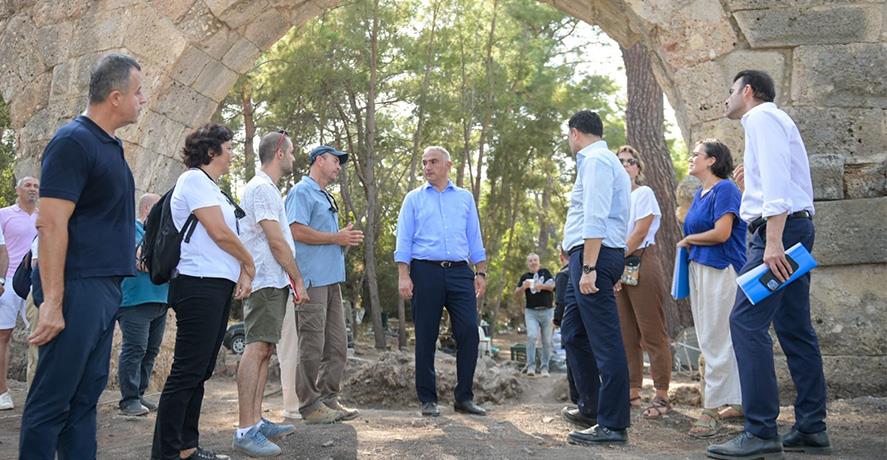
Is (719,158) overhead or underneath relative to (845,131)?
underneath

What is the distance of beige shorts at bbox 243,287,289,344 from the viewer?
412 cm

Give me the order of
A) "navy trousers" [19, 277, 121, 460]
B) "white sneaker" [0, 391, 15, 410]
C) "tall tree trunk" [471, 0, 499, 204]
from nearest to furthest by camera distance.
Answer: "navy trousers" [19, 277, 121, 460] → "white sneaker" [0, 391, 15, 410] → "tall tree trunk" [471, 0, 499, 204]

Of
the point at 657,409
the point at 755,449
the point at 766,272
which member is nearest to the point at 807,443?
the point at 755,449

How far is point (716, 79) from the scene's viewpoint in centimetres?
534

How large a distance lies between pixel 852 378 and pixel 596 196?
2241mm

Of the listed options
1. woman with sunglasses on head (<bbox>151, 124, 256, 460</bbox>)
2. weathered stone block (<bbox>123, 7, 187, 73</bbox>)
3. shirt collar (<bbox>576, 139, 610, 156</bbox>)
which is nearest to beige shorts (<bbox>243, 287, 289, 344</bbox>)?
woman with sunglasses on head (<bbox>151, 124, 256, 460</bbox>)

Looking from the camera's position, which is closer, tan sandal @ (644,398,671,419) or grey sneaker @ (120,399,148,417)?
tan sandal @ (644,398,671,419)

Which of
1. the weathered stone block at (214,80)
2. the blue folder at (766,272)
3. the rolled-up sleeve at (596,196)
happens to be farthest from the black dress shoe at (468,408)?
the weathered stone block at (214,80)

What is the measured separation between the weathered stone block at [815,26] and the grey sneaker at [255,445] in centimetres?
386

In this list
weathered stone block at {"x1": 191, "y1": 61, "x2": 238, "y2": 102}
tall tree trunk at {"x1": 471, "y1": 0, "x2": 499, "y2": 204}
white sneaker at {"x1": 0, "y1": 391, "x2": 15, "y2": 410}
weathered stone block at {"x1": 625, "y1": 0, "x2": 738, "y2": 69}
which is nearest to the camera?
weathered stone block at {"x1": 625, "y1": 0, "x2": 738, "y2": 69}

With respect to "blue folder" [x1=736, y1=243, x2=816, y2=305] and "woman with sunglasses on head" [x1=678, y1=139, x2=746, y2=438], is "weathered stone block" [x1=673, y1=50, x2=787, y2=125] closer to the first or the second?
"woman with sunglasses on head" [x1=678, y1=139, x2=746, y2=438]

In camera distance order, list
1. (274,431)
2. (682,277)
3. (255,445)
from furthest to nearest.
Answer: (682,277) < (274,431) < (255,445)

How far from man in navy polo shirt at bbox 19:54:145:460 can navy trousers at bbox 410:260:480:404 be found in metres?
2.40

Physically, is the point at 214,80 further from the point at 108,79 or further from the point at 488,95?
the point at 488,95
